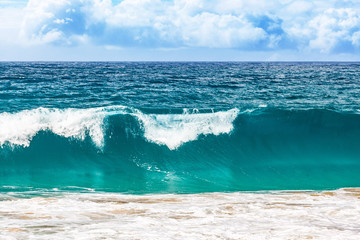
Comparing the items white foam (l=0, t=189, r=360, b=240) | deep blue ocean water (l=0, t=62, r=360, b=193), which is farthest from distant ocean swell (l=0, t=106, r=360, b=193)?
white foam (l=0, t=189, r=360, b=240)

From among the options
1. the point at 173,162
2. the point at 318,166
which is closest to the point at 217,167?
the point at 173,162

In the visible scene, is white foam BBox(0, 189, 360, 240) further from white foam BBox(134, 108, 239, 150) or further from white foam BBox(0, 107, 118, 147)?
white foam BBox(0, 107, 118, 147)

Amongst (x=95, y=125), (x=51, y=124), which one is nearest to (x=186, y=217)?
(x=95, y=125)

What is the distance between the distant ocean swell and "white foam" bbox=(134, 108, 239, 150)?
0.14ft

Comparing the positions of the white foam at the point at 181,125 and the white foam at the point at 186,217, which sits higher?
the white foam at the point at 181,125

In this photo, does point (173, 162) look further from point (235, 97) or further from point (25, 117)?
point (235, 97)

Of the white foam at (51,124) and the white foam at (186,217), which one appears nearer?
the white foam at (186,217)

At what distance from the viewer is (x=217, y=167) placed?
13.2 m

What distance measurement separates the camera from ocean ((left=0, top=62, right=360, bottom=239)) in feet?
20.4

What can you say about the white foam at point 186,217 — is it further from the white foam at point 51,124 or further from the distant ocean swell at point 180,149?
the white foam at point 51,124

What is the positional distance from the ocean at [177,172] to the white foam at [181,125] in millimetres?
47

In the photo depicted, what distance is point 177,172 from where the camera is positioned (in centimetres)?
1259

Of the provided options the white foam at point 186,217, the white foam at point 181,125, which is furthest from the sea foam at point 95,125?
the white foam at point 186,217

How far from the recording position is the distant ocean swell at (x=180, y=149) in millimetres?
11641
